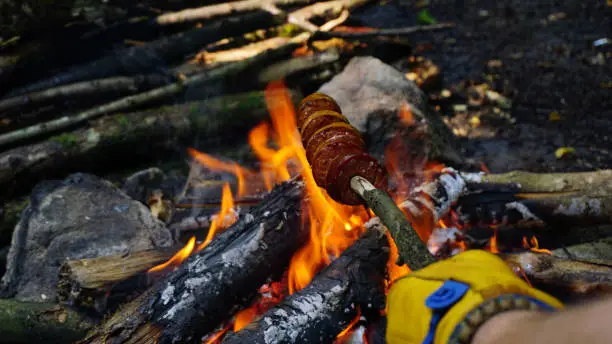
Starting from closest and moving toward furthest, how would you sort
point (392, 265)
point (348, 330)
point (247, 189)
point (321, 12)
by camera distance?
point (348, 330) < point (392, 265) < point (247, 189) < point (321, 12)

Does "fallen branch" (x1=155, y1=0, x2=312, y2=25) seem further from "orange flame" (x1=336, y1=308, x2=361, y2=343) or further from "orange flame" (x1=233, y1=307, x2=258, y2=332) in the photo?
"orange flame" (x1=336, y1=308, x2=361, y2=343)

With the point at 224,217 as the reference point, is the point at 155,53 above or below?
above

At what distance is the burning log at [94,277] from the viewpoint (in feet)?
11.5

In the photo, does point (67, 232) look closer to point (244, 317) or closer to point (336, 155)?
point (244, 317)

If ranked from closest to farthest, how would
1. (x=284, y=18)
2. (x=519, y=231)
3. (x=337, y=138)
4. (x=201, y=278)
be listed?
(x=201, y=278) → (x=337, y=138) → (x=519, y=231) → (x=284, y=18)

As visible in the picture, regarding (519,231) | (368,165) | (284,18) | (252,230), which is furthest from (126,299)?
(284,18)

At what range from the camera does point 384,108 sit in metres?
5.14

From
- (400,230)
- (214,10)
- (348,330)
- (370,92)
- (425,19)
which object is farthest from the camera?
(425,19)

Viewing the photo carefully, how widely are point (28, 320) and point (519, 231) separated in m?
3.88

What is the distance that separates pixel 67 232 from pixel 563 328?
13.0ft

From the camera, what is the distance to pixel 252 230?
3635 millimetres

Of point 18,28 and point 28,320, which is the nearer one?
point 28,320

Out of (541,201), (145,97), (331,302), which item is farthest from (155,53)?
(541,201)

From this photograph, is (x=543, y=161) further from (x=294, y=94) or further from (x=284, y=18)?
(x=284, y=18)
